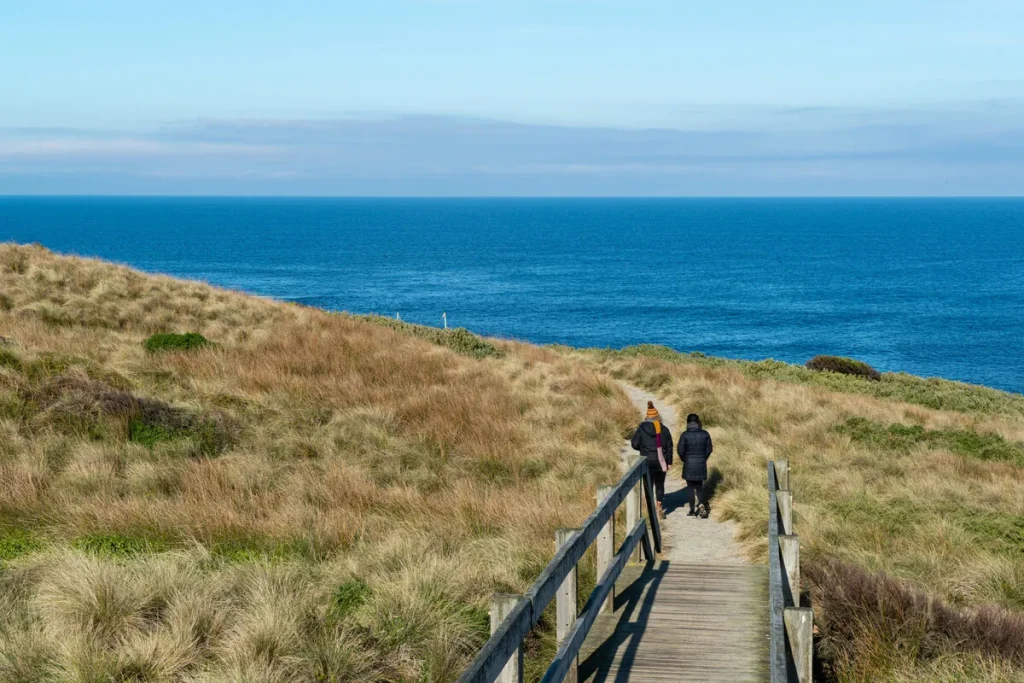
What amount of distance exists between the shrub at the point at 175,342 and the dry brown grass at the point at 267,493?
48cm

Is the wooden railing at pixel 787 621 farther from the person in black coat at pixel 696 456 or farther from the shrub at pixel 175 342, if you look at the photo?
the shrub at pixel 175 342

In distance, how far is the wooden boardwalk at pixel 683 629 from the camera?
22.9 feet

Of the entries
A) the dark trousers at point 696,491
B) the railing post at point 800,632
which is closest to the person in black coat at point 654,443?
the dark trousers at point 696,491

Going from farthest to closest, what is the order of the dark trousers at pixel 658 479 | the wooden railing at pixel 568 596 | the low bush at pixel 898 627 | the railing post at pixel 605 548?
1. the dark trousers at pixel 658 479
2. the railing post at pixel 605 548
3. the low bush at pixel 898 627
4. the wooden railing at pixel 568 596

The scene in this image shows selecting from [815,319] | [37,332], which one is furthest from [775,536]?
[815,319]

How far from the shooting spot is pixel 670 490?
15336 millimetres

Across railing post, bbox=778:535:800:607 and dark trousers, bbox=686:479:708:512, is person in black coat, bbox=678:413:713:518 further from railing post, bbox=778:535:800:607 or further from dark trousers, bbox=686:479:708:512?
railing post, bbox=778:535:800:607

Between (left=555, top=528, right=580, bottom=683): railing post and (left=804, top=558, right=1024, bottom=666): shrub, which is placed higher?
(left=555, top=528, right=580, bottom=683): railing post

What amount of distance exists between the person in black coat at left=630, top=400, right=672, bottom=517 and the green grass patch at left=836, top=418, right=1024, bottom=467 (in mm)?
7521

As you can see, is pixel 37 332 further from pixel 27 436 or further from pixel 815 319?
pixel 815 319

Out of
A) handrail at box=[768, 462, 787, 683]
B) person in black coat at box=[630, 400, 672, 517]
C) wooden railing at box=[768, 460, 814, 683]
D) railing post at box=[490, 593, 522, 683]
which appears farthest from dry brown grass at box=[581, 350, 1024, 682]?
railing post at box=[490, 593, 522, 683]

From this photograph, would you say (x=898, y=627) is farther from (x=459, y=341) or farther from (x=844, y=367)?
(x=844, y=367)

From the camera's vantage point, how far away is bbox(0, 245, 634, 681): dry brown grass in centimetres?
699

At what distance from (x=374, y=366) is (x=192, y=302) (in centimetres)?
957
